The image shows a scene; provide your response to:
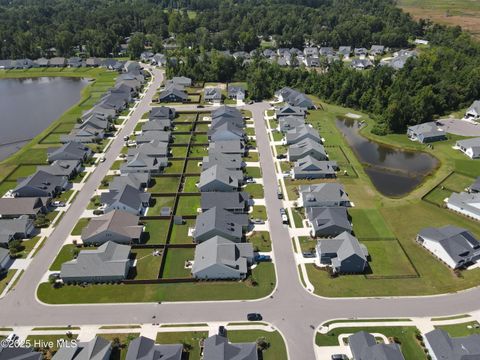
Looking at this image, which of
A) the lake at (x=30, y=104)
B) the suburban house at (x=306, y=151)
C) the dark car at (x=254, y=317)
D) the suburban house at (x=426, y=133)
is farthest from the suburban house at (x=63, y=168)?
the suburban house at (x=426, y=133)

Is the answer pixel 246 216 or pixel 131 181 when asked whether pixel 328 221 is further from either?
pixel 131 181

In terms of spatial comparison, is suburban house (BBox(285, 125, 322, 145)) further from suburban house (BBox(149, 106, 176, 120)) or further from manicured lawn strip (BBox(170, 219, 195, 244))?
manicured lawn strip (BBox(170, 219, 195, 244))

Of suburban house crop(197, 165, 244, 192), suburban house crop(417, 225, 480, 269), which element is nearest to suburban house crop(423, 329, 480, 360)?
suburban house crop(417, 225, 480, 269)

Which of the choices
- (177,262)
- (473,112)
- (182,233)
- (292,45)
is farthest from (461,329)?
(292,45)

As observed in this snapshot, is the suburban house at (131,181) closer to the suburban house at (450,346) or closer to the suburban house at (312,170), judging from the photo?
the suburban house at (312,170)

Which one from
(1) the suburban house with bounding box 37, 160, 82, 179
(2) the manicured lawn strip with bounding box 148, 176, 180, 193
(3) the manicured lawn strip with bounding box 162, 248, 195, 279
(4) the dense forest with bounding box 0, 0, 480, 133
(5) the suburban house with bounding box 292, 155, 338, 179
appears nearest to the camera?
(3) the manicured lawn strip with bounding box 162, 248, 195, 279

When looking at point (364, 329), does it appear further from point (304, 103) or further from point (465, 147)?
point (304, 103)

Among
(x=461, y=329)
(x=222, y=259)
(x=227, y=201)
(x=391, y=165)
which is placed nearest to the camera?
(x=461, y=329)
